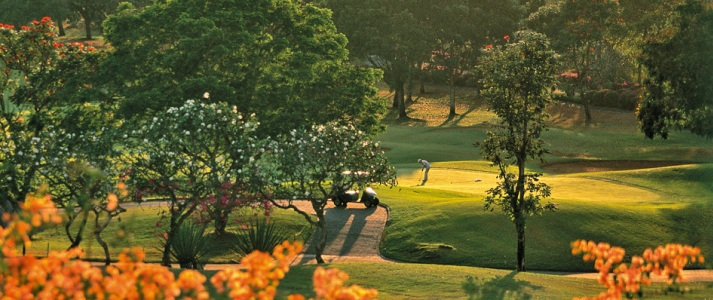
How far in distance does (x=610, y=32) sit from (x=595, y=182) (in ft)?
109

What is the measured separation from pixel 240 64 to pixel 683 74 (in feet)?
73.1

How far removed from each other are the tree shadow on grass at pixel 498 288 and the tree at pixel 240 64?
1616 cm

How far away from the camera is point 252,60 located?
42.2 metres

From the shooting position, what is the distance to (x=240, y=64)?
42.1 metres

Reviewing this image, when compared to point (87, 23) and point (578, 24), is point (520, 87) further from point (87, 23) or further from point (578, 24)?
point (87, 23)

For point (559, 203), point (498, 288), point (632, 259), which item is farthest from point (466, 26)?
point (632, 259)

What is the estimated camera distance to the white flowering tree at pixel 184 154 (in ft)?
98.6

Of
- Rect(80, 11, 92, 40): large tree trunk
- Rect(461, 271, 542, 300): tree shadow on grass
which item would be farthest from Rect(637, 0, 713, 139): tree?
Rect(80, 11, 92, 40): large tree trunk

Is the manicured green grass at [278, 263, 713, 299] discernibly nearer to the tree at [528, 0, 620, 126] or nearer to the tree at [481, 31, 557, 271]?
the tree at [481, 31, 557, 271]

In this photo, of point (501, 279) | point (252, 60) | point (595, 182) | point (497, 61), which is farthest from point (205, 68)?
point (595, 182)

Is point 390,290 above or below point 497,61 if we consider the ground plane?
below

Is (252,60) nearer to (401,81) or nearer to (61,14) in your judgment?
(401,81)

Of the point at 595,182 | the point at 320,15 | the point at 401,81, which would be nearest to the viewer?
the point at 320,15

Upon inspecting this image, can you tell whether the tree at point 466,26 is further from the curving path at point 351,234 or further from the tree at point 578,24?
the curving path at point 351,234
